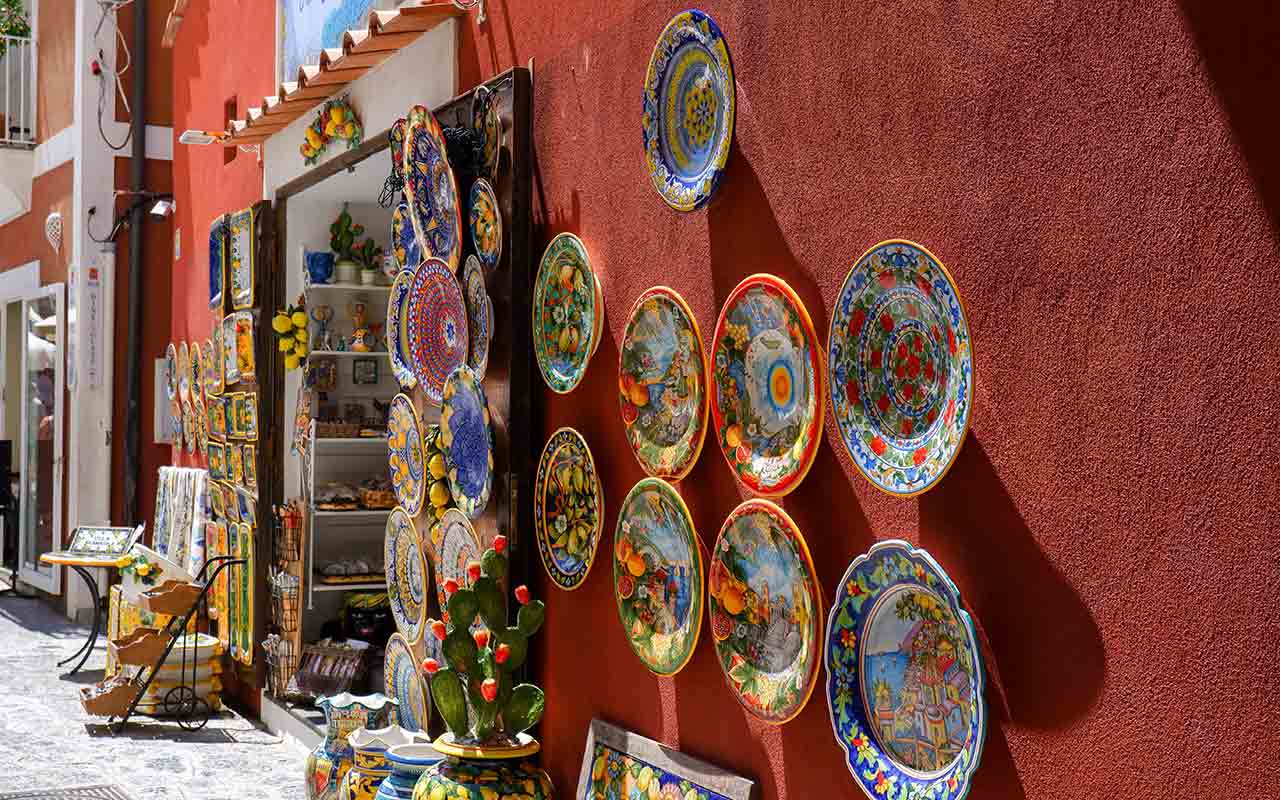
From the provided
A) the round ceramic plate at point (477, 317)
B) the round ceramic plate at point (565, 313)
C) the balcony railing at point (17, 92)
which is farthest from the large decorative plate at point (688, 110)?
the balcony railing at point (17, 92)

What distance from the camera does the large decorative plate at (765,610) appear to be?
112 inches

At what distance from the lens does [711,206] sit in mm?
3238

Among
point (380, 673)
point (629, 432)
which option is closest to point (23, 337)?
point (380, 673)

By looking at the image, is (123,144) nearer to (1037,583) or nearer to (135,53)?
(135,53)

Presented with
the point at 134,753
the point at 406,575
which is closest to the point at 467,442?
the point at 406,575

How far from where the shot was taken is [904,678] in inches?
101

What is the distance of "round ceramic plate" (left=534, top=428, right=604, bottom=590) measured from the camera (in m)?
3.77

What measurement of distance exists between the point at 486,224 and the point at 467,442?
681mm

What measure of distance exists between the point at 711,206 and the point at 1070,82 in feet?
3.78

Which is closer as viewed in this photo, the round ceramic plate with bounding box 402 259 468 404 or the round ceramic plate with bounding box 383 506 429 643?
the round ceramic plate with bounding box 402 259 468 404

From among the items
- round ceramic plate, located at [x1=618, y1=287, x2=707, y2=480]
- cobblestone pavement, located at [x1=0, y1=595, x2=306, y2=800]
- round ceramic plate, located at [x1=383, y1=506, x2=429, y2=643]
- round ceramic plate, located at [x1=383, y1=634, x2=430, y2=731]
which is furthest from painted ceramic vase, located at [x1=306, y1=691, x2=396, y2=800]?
round ceramic plate, located at [x1=618, y1=287, x2=707, y2=480]

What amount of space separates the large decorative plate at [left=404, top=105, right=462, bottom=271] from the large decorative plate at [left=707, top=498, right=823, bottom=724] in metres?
1.72

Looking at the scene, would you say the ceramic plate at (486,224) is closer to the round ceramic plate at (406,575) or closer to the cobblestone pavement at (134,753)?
the round ceramic plate at (406,575)

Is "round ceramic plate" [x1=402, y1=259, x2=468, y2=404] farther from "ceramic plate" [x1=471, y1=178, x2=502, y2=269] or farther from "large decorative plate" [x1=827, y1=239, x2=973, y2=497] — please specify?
"large decorative plate" [x1=827, y1=239, x2=973, y2=497]
